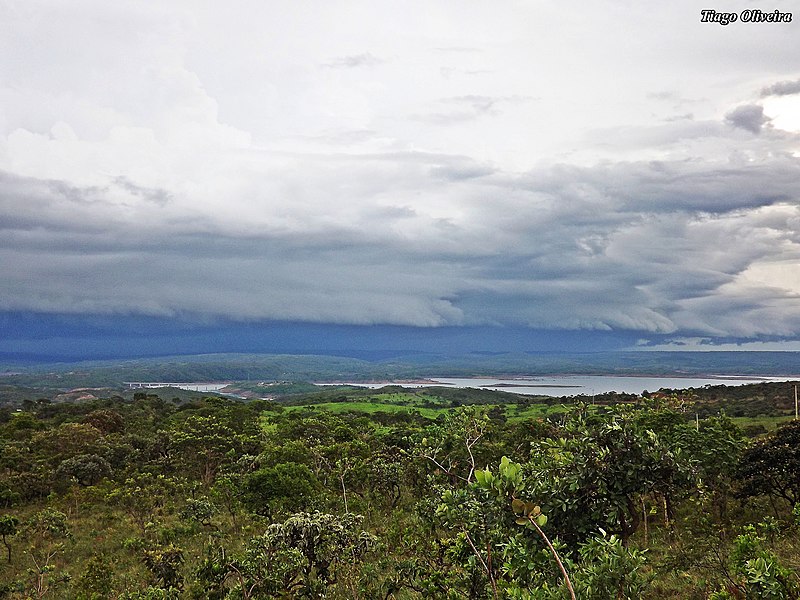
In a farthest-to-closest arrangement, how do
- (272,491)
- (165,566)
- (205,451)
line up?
(205,451) → (272,491) → (165,566)

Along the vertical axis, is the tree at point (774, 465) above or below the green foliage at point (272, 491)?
above

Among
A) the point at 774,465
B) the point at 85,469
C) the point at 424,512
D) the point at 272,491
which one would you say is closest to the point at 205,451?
the point at 85,469

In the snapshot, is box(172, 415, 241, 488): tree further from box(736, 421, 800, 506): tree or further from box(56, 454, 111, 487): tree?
box(736, 421, 800, 506): tree

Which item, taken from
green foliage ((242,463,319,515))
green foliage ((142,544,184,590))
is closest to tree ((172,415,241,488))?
green foliage ((242,463,319,515))

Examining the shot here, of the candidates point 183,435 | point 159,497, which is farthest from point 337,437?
point 159,497

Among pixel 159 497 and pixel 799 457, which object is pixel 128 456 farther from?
pixel 799 457

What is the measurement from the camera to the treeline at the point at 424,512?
670cm

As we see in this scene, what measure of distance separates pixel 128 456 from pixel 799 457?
41.3m

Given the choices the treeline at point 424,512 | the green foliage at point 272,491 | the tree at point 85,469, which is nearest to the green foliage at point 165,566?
the treeline at point 424,512

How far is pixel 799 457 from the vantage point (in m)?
18.9

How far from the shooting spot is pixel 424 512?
51.3 feet

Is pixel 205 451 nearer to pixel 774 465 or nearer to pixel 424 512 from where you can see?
pixel 424 512

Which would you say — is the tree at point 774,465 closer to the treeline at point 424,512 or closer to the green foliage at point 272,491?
the treeline at point 424,512

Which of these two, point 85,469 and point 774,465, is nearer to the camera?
point 774,465
